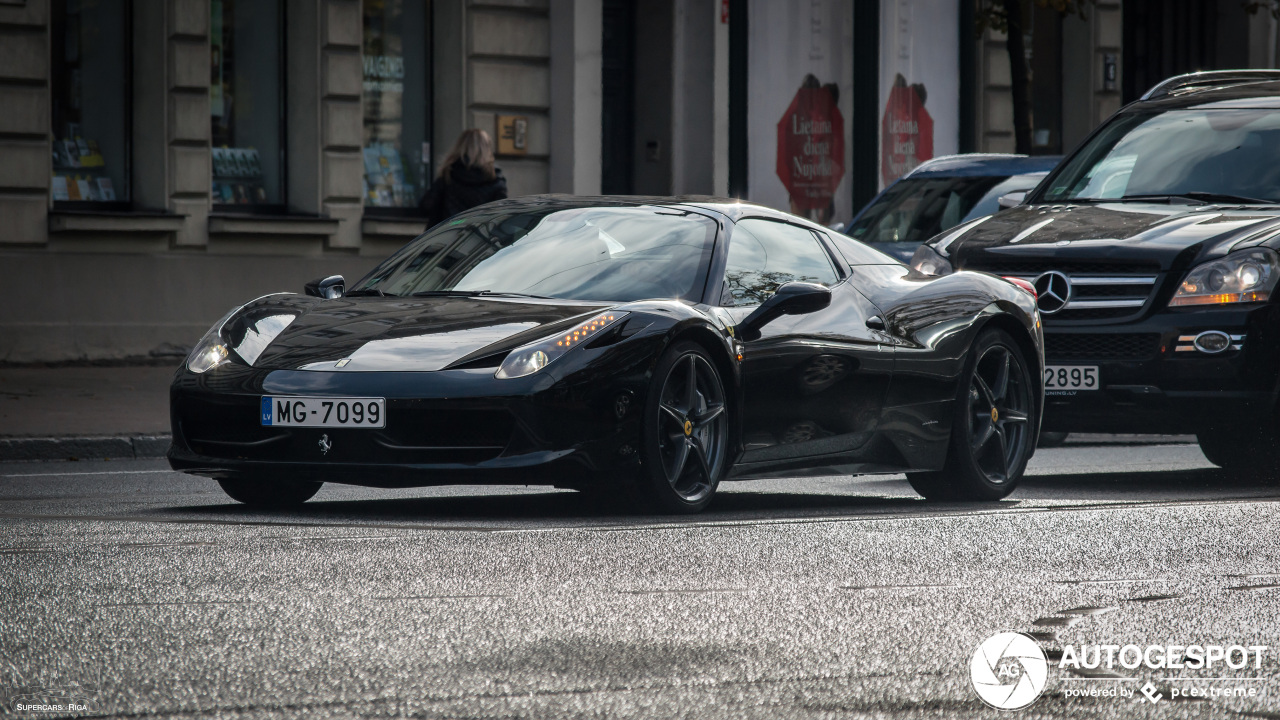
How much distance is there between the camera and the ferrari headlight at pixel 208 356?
23.6 feet

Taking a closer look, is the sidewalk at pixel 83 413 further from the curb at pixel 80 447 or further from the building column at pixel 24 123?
the building column at pixel 24 123

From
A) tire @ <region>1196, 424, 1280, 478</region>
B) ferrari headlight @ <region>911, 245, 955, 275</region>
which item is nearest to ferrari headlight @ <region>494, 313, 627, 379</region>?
ferrari headlight @ <region>911, 245, 955, 275</region>

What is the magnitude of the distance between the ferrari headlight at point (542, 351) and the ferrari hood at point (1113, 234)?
328 centimetres

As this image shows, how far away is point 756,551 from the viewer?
625cm

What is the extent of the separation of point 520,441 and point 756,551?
3.30 ft

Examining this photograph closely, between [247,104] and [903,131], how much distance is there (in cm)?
835

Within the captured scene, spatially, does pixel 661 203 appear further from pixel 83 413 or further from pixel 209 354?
pixel 83 413

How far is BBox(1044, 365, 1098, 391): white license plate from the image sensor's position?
9328mm

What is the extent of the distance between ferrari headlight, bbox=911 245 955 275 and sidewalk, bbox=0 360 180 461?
180 inches

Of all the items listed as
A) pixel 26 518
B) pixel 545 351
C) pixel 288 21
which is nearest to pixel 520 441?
pixel 545 351

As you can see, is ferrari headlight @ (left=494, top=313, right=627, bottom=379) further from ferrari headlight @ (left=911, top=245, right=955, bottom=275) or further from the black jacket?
the black jacket

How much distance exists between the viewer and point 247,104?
1839cm

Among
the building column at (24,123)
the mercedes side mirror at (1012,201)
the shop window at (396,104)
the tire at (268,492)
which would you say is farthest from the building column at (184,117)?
the tire at (268,492)

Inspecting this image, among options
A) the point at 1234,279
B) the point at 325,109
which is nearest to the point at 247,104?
the point at 325,109
